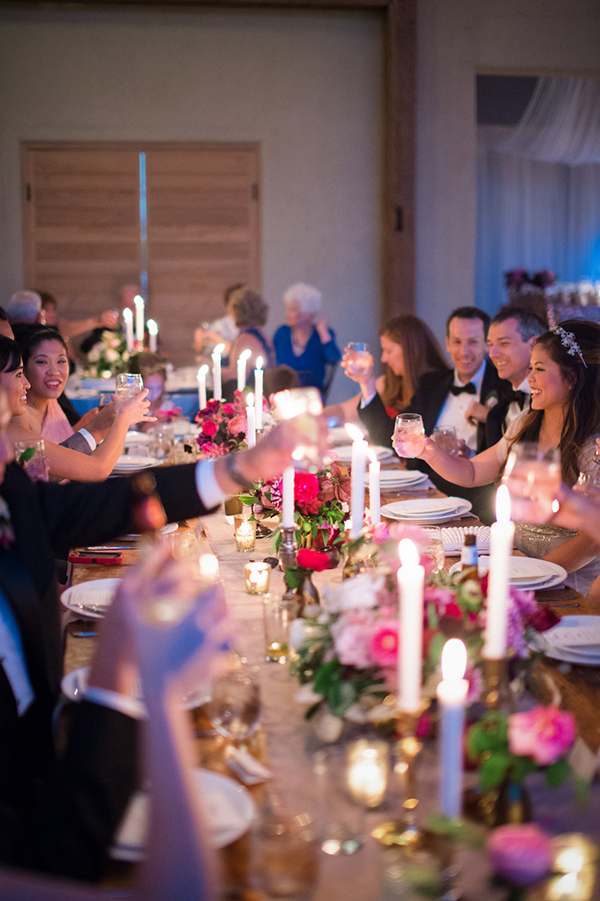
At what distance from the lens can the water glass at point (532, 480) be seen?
1221mm

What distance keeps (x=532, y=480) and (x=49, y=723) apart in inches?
33.0

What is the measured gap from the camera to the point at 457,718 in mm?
830

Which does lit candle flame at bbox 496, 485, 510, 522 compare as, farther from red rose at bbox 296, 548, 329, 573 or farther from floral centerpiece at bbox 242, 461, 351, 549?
floral centerpiece at bbox 242, 461, 351, 549

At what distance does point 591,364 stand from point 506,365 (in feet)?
2.93

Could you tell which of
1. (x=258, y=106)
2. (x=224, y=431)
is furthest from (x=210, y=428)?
(x=258, y=106)

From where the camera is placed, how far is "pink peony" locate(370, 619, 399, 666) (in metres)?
1.05

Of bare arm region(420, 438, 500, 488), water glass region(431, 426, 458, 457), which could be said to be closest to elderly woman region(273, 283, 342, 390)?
water glass region(431, 426, 458, 457)

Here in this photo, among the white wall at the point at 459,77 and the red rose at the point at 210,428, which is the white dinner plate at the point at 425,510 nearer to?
the red rose at the point at 210,428

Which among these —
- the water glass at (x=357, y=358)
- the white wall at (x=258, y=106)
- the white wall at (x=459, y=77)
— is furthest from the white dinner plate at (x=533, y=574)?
the white wall at (x=258, y=106)

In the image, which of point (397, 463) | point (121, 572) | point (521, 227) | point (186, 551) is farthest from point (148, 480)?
point (521, 227)

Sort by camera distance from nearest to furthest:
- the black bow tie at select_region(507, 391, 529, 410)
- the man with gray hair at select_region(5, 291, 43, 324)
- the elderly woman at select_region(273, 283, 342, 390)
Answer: the black bow tie at select_region(507, 391, 529, 410) < the man with gray hair at select_region(5, 291, 43, 324) < the elderly woman at select_region(273, 283, 342, 390)

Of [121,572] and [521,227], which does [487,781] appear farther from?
[521,227]

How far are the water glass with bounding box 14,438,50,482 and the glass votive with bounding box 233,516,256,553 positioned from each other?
0.49 m

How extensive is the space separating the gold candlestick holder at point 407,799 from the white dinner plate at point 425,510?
Answer: 1357 mm
